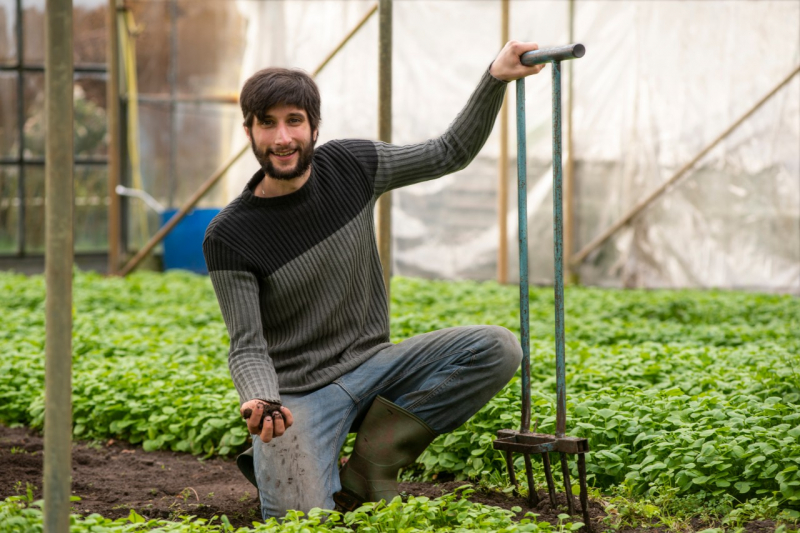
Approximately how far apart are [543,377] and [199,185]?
23.1 feet

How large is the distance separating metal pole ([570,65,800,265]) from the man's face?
231 inches

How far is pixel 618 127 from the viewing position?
874cm

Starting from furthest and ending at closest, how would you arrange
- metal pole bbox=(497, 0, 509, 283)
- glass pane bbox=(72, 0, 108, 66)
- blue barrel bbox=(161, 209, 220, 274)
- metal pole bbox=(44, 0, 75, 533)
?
glass pane bbox=(72, 0, 108, 66)
blue barrel bbox=(161, 209, 220, 274)
metal pole bbox=(497, 0, 509, 283)
metal pole bbox=(44, 0, 75, 533)

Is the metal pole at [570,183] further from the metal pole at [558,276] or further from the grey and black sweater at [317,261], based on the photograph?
the metal pole at [558,276]

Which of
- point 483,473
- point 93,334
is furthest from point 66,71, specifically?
point 93,334

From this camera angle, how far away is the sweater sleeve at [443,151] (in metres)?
2.88

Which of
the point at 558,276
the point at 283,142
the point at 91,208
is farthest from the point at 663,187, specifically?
the point at 91,208

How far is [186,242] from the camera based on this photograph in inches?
390

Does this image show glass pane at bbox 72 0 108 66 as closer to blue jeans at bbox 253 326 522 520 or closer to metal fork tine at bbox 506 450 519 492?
blue jeans at bbox 253 326 522 520

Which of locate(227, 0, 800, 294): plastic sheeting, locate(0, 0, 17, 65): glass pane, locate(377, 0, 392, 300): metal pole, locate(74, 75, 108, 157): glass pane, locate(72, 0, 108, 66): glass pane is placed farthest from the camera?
locate(74, 75, 108, 157): glass pane

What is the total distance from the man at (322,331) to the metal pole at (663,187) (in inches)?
217

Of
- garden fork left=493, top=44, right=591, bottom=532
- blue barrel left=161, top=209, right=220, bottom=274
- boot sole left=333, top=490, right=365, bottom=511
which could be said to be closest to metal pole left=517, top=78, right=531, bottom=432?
garden fork left=493, top=44, right=591, bottom=532

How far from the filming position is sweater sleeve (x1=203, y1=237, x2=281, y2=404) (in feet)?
8.43

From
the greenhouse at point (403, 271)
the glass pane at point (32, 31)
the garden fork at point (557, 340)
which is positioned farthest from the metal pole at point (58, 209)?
the glass pane at point (32, 31)
